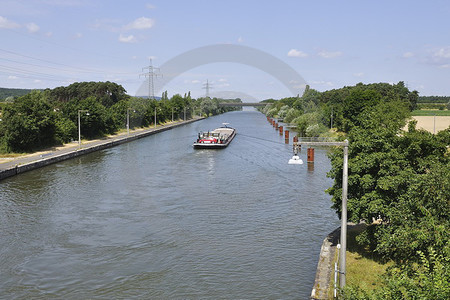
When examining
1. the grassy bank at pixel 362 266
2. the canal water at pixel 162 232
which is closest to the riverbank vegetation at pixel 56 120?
the canal water at pixel 162 232

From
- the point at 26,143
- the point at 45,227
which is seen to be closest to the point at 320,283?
the point at 45,227

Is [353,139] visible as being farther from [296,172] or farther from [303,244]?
[296,172]

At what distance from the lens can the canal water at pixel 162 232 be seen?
1528 cm

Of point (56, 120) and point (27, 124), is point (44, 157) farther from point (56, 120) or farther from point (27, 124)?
point (56, 120)

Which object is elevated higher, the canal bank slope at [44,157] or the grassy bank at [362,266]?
the canal bank slope at [44,157]

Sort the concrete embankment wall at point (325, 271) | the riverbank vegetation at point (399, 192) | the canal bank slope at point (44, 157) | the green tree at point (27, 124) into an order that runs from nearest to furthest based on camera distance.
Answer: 1. the riverbank vegetation at point (399, 192)
2. the concrete embankment wall at point (325, 271)
3. the canal bank slope at point (44, 157)
4. the green tree at point (27, 124)

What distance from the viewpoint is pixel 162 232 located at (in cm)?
2078

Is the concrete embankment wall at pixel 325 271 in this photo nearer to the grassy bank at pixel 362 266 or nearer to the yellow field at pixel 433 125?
the grassy bank at pixel 362 266

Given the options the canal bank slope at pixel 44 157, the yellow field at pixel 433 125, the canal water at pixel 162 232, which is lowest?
the canal water at pixel 162 232

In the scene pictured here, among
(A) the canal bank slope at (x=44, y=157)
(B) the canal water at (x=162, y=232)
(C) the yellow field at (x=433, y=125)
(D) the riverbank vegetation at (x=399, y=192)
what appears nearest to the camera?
(D) the riverbank vegetation at (x=399, y=192)

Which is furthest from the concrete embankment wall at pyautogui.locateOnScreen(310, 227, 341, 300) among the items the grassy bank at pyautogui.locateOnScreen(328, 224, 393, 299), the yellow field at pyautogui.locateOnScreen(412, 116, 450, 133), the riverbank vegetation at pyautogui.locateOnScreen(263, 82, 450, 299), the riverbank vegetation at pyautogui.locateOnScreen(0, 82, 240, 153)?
the yellow field at pyautogui.locateOnScreen(412, 116, 450, 133)

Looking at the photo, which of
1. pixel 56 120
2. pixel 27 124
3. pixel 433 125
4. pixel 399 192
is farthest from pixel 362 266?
pixel 433 125

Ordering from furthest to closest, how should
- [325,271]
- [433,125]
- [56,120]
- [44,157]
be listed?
[433,125] → [56,120] → [44,157] → [325,271]

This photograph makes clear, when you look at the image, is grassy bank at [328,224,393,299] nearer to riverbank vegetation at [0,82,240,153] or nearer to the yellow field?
riverbank vegetation at [0,82,240,153]
